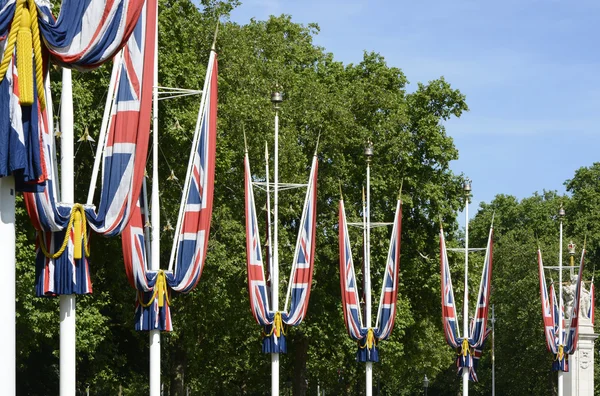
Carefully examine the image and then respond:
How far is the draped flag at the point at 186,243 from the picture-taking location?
70.0 feet

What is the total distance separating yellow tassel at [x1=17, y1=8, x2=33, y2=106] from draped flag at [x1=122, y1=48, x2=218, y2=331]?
9845 millimetres

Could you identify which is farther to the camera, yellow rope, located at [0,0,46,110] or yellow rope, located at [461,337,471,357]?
yellow rope, located at [461,337,471,357]

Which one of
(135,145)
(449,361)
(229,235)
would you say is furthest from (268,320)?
(449,361)

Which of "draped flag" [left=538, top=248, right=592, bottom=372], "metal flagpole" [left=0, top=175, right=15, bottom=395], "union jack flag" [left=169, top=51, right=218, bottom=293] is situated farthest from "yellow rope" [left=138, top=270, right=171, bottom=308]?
"draped flag" [left=538, top=248, right=592, bottom=372]

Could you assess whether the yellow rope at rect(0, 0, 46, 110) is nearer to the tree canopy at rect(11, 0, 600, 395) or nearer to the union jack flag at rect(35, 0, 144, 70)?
the union jack flag at rect(35, 0, 144, 70)

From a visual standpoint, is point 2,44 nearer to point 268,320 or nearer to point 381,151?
point 268,320

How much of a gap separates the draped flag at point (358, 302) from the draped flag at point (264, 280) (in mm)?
2655

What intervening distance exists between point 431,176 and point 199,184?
2632 centimetres

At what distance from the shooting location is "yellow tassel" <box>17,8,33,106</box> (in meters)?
11.0

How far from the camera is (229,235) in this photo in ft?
128

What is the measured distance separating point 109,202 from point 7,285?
5.98 metres

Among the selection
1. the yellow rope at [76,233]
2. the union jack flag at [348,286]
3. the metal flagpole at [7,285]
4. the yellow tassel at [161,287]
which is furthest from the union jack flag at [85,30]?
the union jack flag at [348,286]

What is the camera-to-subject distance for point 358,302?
35000 millimetres

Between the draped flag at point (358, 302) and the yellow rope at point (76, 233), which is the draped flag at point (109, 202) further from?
the draped flag at point (358, 302)
